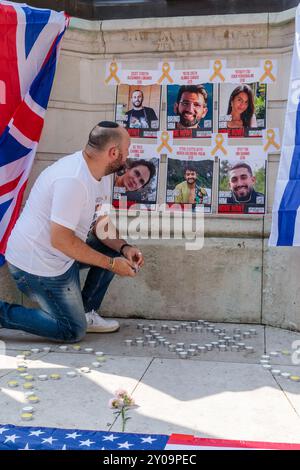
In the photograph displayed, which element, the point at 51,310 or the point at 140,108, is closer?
the point at 51,310

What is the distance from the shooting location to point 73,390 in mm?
3297

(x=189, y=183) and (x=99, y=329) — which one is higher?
(x=189, y=183)

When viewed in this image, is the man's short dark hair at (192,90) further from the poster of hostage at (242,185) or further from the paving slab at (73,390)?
the paving slab at (73,390)

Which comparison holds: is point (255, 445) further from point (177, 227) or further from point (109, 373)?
point (177, 227)

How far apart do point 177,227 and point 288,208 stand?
1010 millimetres

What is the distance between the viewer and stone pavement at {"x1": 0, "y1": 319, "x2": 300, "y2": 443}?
281 cm

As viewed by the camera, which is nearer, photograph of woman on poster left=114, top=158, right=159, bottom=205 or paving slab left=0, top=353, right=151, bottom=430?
paving slab left=0, top=353, right=151, bottom=430

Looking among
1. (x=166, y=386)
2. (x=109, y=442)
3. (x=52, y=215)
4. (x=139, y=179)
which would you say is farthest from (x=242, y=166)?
(x=109, y=442)

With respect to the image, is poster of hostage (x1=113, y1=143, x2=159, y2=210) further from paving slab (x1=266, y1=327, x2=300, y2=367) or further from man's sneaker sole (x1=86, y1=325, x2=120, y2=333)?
paving slab (x1=266, y1=327, x2=300, y2=367)

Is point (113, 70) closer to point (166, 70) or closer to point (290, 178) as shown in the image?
point (166, 70)

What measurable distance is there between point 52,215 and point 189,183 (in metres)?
1.55

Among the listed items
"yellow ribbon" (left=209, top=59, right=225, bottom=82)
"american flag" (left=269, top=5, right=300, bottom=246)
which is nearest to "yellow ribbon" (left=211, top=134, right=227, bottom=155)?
"yellow ribbon" (left=209, top=59, right=225, bottom=82)

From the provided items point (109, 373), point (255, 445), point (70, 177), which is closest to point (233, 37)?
point (70, 177)

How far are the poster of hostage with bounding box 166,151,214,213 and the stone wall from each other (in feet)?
0.24
